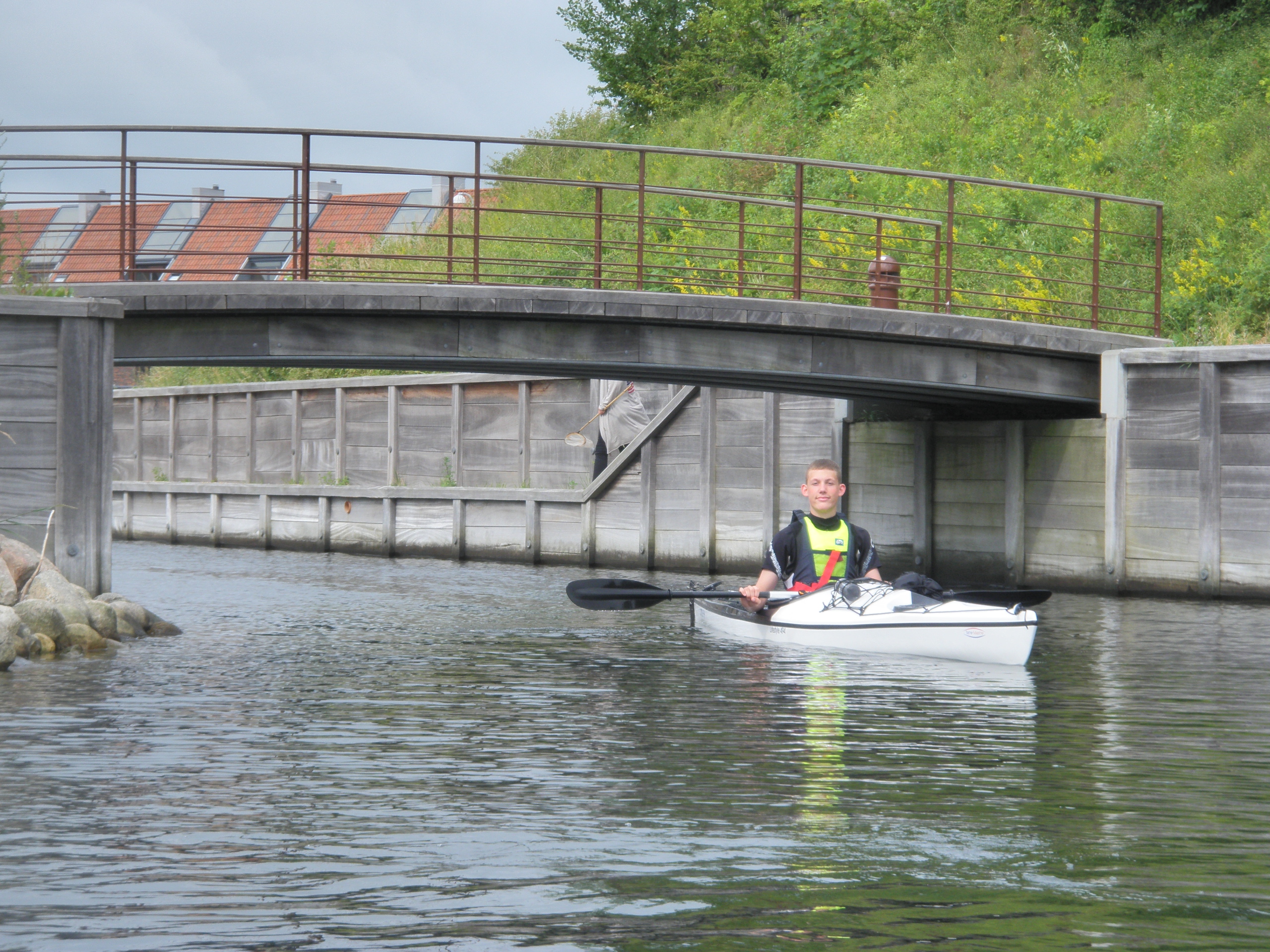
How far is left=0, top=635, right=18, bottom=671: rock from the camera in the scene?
1008 cm

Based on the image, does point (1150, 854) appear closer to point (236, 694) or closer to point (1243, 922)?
point (1243, 922)

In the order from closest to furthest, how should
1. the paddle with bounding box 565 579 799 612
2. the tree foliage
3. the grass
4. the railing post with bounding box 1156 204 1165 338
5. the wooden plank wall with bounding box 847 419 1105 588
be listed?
the paddle with bounding box 565 579 799 612 < the railing post with bounding box 1156 204 1165 338 < the wooden plank wall with bounding box 847 419 1105 588 < the grass < the tree foliage

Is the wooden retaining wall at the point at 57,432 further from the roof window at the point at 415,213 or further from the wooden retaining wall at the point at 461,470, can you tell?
the roof window at the point at 415,213

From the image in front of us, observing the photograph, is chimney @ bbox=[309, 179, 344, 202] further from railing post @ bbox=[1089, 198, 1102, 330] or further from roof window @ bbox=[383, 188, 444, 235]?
railing post @ bbox=[1089, 198, 1102, 330]

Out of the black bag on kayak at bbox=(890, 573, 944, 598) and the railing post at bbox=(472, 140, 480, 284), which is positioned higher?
the railing post at bbox=(472, 140, 480, 284)

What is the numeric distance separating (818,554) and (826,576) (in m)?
0.20

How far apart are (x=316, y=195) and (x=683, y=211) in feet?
90.7

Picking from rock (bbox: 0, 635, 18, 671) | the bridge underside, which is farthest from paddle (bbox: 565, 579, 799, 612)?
rock (bbox: 0, 635, 18, 671)

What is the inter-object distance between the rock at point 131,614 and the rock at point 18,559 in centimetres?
77

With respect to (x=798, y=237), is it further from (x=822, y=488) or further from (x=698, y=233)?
(x=698, y=233)

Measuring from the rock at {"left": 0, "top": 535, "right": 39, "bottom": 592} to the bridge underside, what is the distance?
3.06 m

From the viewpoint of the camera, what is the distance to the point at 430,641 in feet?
42.1

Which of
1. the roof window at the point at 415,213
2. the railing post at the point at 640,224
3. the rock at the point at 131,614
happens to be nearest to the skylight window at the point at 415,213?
the roof window at the point at 415,213

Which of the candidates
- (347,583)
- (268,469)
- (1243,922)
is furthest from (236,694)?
(268,469)
